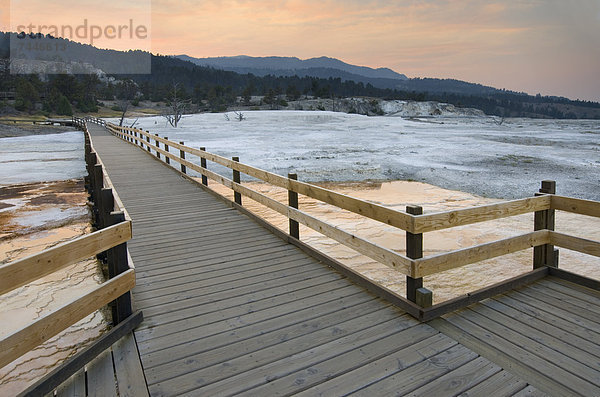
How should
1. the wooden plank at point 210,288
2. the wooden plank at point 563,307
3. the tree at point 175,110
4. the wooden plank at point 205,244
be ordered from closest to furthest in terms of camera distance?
the wooden plank at point 563,307 → the wooden plank at point 210,288 → the wooden plank at point 205,244 → the tree at point 175,110

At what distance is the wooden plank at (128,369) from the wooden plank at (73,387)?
0.74 feet

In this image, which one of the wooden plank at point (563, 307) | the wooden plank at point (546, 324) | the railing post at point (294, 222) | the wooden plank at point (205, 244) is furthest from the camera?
the railing post at point (294, 222)

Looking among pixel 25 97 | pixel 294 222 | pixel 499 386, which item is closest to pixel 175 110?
pixel 25 97

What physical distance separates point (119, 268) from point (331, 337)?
1.94 meters

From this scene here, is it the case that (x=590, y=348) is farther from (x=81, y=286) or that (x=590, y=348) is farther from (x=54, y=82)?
(x=54, y=82)

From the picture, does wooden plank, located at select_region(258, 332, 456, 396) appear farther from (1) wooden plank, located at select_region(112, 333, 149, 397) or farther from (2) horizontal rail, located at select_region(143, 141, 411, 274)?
(1) wooden plank, located at select_region(112, 333, 149, 397)

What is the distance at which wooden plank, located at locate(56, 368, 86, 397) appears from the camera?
284 centimetres

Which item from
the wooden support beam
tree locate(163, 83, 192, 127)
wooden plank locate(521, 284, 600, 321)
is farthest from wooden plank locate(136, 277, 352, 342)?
tree locate(163, 83, 192, 127)

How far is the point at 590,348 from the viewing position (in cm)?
327

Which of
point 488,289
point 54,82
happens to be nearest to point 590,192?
point 488,289

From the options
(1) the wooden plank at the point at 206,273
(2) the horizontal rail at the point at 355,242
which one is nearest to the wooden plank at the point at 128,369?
(1) the wooden plank at the point at 206,273

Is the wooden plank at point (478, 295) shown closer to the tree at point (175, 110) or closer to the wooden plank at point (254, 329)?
the wooden plank at point (254, 329)

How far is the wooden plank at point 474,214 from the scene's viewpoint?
3.81 m

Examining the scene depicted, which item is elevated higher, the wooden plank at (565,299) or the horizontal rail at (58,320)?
the horizontal rail at (58,320)
